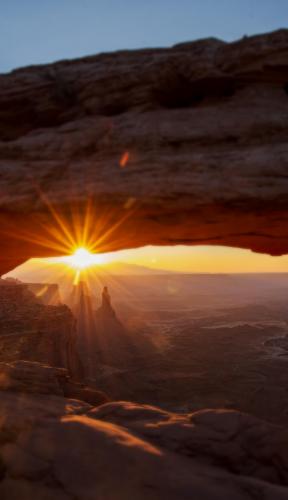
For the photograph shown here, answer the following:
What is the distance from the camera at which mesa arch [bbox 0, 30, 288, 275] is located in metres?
6.21

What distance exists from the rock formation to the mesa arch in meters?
3.93

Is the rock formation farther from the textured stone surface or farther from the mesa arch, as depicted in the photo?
the mesa arch

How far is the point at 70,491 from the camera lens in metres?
3.85

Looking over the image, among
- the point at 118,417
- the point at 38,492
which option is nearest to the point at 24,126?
the point at 118,417

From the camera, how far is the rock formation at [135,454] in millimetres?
3846

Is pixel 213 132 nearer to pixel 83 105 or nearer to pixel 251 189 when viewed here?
pixel 251 189

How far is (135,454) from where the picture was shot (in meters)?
4.26

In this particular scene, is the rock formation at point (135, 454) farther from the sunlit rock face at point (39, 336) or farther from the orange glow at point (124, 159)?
the sunlit rock face at point (39, 336)

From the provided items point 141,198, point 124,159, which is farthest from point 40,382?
point 124,159

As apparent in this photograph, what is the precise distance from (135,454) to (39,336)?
12782 mm

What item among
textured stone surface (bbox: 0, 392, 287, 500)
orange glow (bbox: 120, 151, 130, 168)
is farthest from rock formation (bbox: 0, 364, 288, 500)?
orange glow (bbox: 120, 151, 130, 168)

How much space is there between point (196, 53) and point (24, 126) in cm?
446

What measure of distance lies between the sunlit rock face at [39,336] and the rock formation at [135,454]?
881 cm

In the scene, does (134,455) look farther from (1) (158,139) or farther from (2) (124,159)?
(1) (158,139)
